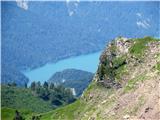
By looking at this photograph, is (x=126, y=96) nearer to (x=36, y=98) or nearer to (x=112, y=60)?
(x=112, y=60)

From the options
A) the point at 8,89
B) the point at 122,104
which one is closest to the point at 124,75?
the point at 122,104

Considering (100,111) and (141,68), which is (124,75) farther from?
(100,111)

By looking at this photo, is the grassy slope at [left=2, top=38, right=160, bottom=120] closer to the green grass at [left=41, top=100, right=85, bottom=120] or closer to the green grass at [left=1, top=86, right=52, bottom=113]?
the green grass at [left=41, top=100, right=85, bottom=120]

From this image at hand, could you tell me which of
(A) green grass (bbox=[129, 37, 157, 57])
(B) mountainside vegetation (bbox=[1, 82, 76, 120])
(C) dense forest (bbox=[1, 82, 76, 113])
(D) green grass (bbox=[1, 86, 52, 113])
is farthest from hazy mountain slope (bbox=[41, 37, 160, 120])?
(C) dense forest (bbox=[1, 82, 76, 113])

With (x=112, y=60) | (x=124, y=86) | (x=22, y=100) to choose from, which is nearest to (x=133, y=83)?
(x=124, y=86)

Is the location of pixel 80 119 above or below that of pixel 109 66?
below

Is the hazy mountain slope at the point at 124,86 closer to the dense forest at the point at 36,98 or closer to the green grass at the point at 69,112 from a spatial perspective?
the green grass at the point at 69,112

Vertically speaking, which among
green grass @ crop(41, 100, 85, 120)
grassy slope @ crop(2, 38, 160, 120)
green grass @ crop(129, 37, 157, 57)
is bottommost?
green grass @ crop(41, 100, 85, 120)
